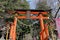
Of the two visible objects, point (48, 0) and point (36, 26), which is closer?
point (36, 26)

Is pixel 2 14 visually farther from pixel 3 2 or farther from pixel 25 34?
pixel 25 34

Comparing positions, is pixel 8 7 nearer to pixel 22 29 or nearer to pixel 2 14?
pixel 2 14

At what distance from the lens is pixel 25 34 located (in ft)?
30.9

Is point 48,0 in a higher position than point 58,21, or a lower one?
higher

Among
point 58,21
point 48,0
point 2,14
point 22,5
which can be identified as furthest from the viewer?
point 48,0

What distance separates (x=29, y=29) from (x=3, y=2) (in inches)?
67.1

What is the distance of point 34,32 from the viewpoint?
9.35m

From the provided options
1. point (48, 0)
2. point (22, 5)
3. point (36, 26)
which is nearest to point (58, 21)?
point (36, 26)

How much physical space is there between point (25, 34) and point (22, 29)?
10.5 inches

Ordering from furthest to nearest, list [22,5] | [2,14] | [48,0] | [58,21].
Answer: [48,0] < [22,5] < [58,21] < [2,14]

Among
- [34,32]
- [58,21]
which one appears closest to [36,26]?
[34,32]

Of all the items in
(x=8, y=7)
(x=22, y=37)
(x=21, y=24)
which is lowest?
(x=22, y=37)

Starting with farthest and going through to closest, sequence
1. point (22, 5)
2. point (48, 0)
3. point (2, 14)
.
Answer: point (48, 0) → point (22, 5) → point (2, 14)

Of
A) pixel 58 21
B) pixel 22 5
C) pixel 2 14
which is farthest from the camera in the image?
pixel 22 5
